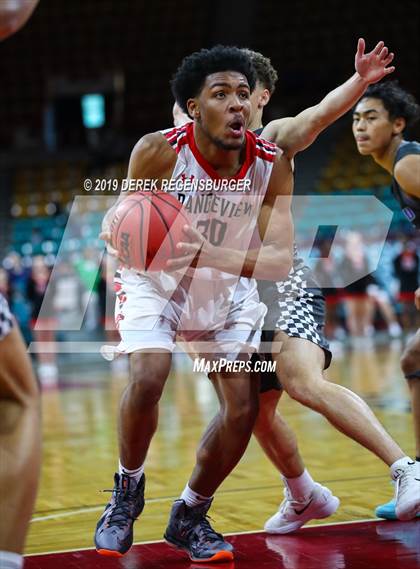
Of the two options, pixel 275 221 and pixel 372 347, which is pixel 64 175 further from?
pixel 275 221

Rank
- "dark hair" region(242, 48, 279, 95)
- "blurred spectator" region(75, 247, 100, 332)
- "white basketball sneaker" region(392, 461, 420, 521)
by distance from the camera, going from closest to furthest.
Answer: "white basketball sneaker" region(392, 461, 420, 521) < "dark hair" region(242, 48, 279, 95) < "blurred spectator" region(75, 247, 100, 332)

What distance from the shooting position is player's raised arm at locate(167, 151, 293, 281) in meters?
3.41

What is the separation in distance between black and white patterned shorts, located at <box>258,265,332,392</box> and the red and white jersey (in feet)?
1.08

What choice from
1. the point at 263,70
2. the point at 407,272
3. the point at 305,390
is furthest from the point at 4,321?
the point at 407,272

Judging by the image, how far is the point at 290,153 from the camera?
3844mm

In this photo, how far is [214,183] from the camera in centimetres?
373

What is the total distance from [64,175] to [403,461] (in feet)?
64.5

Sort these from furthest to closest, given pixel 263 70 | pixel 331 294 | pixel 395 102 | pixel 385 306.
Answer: pixel 331 294 < pixel 385 306 < pixel 395 102 < pixel 263 70

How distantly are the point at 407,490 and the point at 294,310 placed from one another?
950mm

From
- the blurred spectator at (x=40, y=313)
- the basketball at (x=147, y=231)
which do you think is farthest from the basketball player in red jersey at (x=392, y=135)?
the blurred spectator at (x=40, y=313)

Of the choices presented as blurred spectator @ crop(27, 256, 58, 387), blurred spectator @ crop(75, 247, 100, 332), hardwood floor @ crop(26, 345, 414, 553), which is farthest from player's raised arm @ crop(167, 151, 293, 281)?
blurred spectator @ crop(75, 247, 100, 332)

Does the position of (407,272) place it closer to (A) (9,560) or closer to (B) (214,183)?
(B) (214,183)

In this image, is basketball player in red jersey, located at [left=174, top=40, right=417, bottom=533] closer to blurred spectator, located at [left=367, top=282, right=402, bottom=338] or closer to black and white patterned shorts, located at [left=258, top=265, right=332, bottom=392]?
black and white patterned shorts, located at [left=258, top=265, right=332, bottom=392]

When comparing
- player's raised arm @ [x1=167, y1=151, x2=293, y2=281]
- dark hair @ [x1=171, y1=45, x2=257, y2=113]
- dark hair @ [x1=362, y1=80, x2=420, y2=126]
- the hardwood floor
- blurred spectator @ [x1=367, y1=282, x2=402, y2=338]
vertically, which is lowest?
blurred spectator @ [x1=367, y1=282, x2=402, y2=338]
